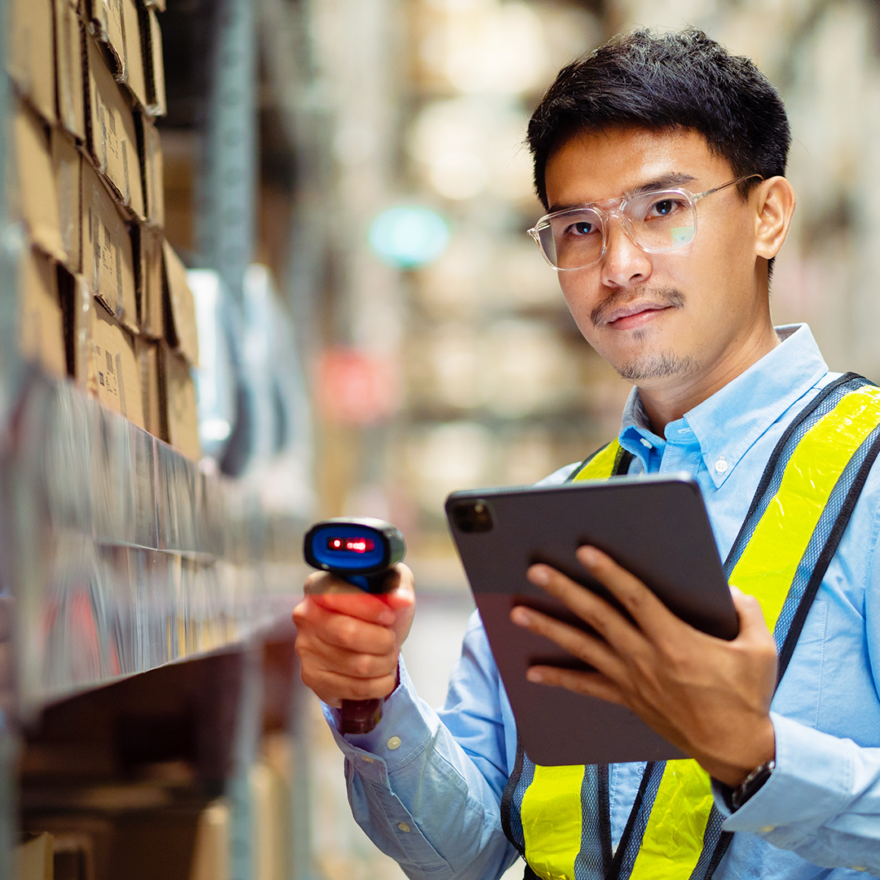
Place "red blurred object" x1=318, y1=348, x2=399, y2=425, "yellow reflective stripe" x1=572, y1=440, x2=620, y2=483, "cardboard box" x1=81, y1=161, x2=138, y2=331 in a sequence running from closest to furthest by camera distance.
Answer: "cardboard box" x1=81, y1=161, x2=138, y2=331, "yellow reflective stripe" x1=572, y1=440, x2=620, y2=483, "red blurred object" x1=318, y1=348, x2=399, y2=425

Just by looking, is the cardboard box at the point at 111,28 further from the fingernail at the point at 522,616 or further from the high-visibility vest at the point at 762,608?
the high-visibility vest at the point at 762,608

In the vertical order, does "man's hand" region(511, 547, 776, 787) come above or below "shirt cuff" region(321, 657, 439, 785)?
above

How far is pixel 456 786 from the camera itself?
122 cm

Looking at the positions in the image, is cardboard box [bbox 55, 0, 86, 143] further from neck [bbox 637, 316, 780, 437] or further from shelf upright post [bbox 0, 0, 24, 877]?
neck [bbox 637, 316, 780, 437]

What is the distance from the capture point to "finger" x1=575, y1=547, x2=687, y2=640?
0.83 m

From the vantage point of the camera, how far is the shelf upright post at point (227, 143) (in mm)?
1869

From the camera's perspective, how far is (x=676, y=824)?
106 centimetres

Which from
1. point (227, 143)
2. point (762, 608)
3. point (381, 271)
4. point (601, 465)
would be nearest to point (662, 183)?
point (601, 465)

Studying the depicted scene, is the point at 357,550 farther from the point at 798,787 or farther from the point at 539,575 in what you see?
the point at 798,787

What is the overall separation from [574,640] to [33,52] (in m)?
0.64

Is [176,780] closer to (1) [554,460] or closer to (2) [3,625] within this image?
(2) [3,625]

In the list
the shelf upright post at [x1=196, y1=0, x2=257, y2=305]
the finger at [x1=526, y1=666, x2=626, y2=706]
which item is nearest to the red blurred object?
the shelf upright post at [x1=196, y1=0, x2=257, y2=305]

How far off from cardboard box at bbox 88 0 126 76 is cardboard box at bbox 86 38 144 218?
11 mm

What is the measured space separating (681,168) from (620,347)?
24 centimetres
